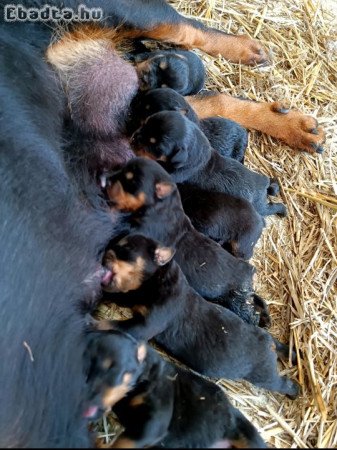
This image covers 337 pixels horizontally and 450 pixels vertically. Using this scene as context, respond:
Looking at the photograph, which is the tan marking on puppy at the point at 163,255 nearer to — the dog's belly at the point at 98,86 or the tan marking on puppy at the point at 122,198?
the tan marking on puppy at the point at 122,198

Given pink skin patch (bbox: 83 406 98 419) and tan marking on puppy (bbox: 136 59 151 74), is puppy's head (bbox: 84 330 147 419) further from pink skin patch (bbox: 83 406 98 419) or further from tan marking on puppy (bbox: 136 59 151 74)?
tan marking on puppy (bbox: 136 59 151 74)

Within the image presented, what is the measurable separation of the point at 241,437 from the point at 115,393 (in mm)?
381

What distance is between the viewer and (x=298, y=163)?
10.2 ft

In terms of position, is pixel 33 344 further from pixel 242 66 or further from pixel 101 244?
pixel 242 66

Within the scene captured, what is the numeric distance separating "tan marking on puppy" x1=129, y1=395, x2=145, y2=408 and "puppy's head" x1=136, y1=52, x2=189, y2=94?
56.3 inches

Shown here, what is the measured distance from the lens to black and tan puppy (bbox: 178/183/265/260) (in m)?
2.59

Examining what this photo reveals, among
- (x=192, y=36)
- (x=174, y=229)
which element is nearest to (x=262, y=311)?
(x=174, y=229)

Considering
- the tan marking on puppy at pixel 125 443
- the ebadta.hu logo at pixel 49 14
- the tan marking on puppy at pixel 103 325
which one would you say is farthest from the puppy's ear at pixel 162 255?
the ebadta.hu logo at pixel 49 14

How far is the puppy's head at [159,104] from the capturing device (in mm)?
2656

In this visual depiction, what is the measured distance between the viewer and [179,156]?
2525 mm

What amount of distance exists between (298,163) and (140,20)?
969 millimetres

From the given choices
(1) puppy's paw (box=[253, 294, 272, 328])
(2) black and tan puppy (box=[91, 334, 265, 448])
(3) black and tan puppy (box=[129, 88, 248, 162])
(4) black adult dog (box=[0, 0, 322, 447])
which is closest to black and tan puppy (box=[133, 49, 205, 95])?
(3) black and tan puppy (box=[129, 88, 248, 162])

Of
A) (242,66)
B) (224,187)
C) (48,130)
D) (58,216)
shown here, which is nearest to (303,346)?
(224,187)

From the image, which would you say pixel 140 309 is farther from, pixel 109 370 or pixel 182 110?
pixel 182 110
